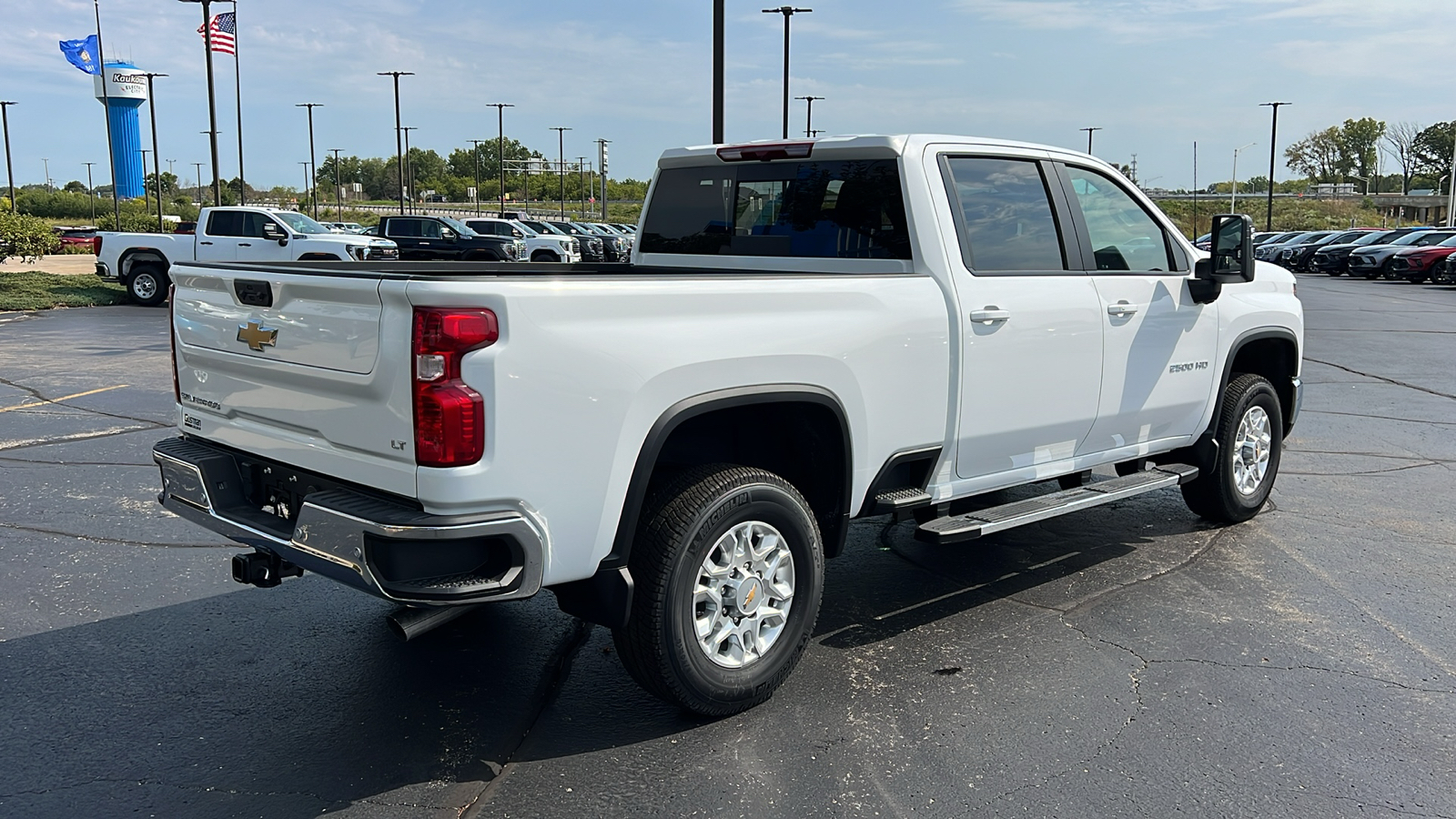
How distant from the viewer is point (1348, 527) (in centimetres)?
659

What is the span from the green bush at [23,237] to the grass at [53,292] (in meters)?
0.62

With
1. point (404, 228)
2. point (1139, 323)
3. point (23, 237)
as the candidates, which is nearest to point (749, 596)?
point (1139, 323)

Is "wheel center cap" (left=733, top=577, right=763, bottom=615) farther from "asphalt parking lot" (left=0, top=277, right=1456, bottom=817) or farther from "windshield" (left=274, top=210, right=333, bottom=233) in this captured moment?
"windshield" (left=274, top=210, right=333, bottom=233)

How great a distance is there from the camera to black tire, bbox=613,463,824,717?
371cm

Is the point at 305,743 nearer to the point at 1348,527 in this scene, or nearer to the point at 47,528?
the point at 47,528

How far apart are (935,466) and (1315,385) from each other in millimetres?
9586

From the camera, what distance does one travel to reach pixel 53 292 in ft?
74.5

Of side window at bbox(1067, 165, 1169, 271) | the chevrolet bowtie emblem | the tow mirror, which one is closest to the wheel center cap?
the chevrolet bowtie emblem

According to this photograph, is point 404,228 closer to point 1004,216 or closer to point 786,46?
point 786,46

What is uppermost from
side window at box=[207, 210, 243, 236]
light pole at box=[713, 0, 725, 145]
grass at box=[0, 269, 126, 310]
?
light pole at box=[713, 0, 725, 145]

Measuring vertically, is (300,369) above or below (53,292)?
above

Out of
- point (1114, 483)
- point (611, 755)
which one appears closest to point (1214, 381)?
point (1114, 483)

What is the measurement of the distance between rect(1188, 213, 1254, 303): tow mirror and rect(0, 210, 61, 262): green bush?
81.5ft

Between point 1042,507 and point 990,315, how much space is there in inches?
35.9
